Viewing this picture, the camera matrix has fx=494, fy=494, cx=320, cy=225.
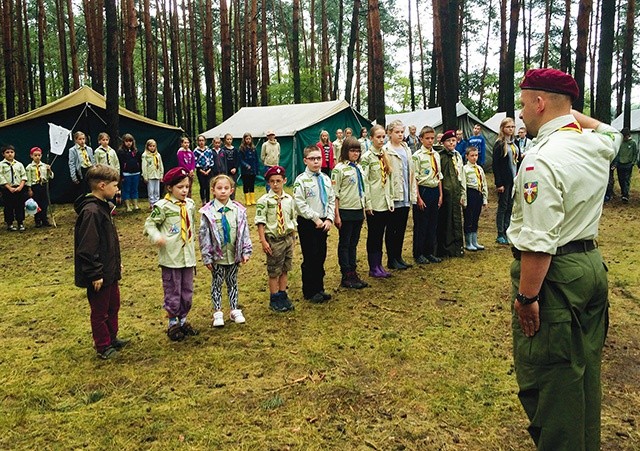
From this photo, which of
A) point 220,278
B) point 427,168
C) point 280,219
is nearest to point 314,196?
point 280,219

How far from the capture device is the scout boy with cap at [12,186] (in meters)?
9.34

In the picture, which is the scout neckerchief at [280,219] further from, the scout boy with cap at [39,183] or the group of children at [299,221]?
the scout boy with cap at [39,183]

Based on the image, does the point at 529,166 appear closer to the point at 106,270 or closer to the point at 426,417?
the point at 426,417

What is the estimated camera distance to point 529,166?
2.11 m

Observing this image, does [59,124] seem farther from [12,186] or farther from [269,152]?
[269,152]

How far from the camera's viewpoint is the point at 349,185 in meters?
5.56

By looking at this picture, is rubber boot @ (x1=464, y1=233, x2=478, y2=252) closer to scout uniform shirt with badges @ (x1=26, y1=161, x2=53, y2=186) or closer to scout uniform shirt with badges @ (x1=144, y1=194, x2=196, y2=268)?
scout uniform shirt with badges @ (x1=144, y1=194, x2=196, y2=268)

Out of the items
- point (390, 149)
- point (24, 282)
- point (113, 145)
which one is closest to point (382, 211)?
point (390, 149)

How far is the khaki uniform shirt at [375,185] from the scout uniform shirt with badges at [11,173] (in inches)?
286

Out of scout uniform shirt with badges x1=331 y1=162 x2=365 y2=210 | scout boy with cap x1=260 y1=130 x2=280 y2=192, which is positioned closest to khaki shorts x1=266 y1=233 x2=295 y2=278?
scout uniform shirt with badges x1=331 y1=162 x2=365 y2=210

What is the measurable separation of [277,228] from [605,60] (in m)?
10.9

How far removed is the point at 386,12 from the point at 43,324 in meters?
31.3

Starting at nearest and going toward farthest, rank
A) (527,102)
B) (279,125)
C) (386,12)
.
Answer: (527,102) → (279,125) → (386,12)

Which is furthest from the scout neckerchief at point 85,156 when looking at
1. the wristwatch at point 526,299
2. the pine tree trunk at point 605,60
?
the pine tree trunk at point 605,60
